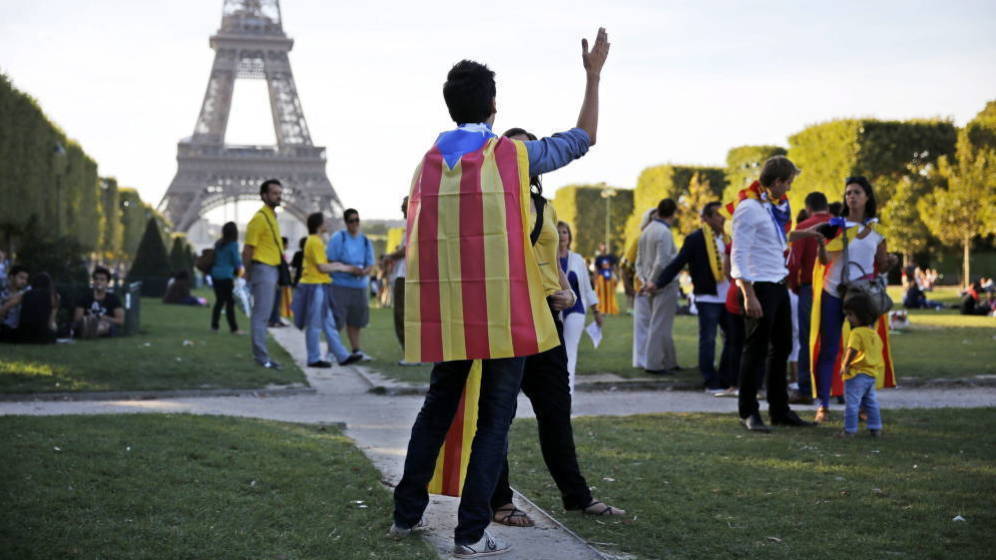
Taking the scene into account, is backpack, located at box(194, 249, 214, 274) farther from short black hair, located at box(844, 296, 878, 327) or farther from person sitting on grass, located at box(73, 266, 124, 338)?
short black hair, located at box(844, 296, 878, 327)

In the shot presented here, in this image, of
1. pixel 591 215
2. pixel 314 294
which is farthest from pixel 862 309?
pixel 591 215

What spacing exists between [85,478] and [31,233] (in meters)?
16.0

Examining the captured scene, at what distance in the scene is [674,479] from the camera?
5469mm

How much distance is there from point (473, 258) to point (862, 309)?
13.1 ft

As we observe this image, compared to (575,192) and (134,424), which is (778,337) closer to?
(134,424)

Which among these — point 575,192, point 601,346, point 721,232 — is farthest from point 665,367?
point 575,192

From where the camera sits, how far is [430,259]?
13.1ft

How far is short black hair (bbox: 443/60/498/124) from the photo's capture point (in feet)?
13.3

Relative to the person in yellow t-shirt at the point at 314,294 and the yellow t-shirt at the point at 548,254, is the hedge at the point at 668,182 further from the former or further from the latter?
the yellow t-shirt at the point at 548,254

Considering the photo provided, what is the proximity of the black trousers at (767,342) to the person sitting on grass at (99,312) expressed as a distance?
9847mm

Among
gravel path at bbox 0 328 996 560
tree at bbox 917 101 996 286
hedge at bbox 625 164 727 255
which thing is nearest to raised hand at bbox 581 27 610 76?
gravel path at bbox 0 328 996 560

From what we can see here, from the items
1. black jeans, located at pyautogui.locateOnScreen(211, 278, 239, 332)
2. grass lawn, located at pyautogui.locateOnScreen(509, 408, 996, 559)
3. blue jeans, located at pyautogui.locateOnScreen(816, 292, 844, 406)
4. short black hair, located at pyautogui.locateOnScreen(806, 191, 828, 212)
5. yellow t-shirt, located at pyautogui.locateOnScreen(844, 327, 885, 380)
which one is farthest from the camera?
black jeans, located at pyautogui.locateOnScreen(211, 278, 239, 332)

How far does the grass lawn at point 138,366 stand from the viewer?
31.8 feet

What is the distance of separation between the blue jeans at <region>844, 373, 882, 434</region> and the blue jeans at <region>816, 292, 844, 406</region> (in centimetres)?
77
